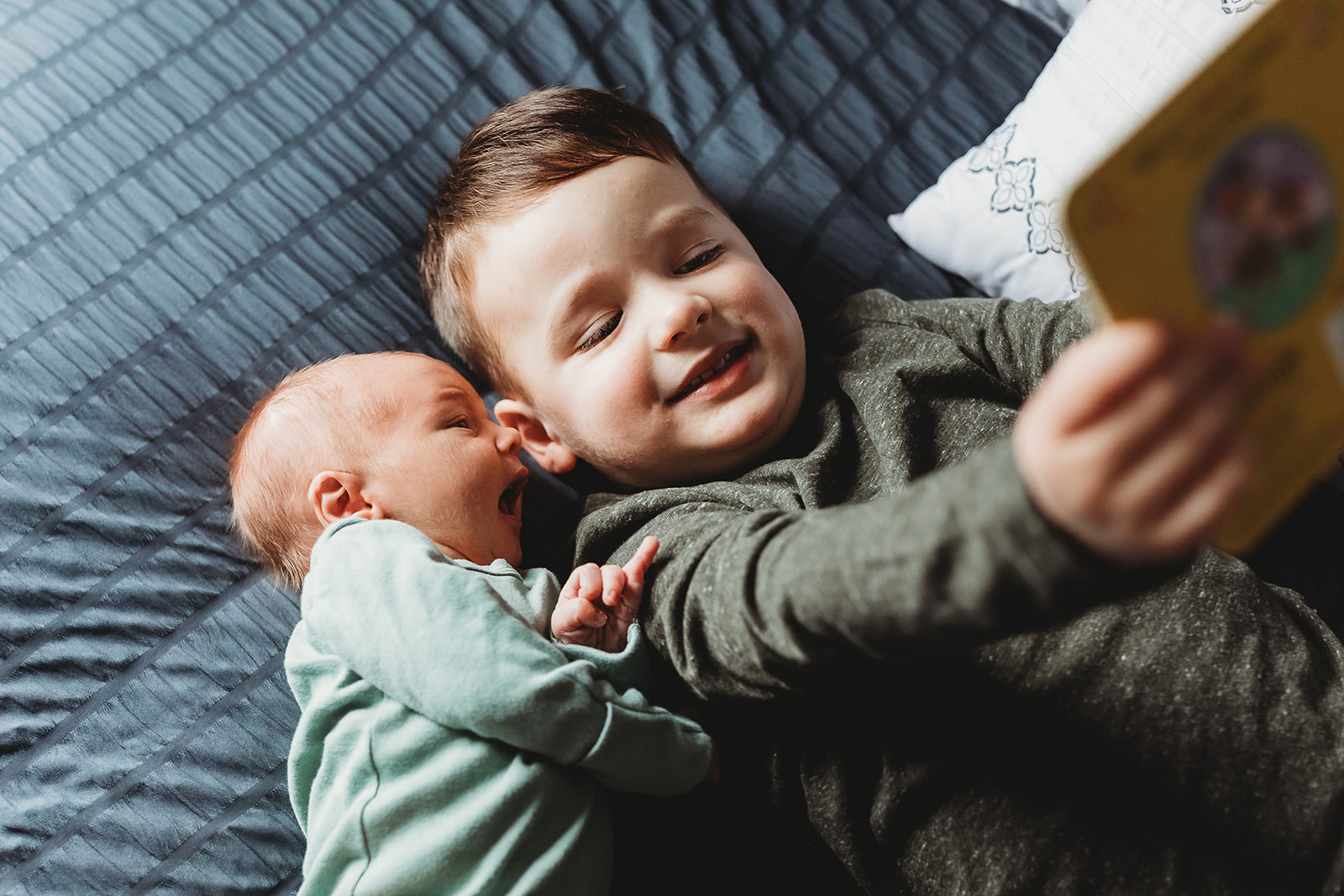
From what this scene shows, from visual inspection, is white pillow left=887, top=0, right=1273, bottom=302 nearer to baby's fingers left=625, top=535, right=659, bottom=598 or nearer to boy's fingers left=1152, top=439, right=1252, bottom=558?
baby's fingers left=625, top=535, right=659, bottom=598

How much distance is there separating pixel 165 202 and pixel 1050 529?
1167mm

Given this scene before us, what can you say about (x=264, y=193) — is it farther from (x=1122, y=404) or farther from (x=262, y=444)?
(x=1122, y=404)

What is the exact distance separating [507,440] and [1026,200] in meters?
0.71

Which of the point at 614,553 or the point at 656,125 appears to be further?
A: the point at 656,125

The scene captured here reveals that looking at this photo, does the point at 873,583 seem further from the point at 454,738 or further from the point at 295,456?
the point at 295,456

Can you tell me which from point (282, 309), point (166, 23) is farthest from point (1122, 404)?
point (166, 23)

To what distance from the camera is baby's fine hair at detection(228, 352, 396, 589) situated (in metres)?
0.91

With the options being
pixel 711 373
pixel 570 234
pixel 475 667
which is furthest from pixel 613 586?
pixel 570 234

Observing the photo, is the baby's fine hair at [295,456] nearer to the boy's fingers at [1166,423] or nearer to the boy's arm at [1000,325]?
the boy's arm at [1000,325]

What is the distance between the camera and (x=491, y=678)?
27.5 inches

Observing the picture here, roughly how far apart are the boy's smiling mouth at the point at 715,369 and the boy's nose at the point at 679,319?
4cm

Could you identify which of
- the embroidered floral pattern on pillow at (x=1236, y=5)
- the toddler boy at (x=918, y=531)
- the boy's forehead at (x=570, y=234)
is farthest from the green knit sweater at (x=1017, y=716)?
the embroidered floral pattern on pillow at (x=1236, y=5)

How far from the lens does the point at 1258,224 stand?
392 mm

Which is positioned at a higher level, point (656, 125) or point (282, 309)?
point (282, 309)
